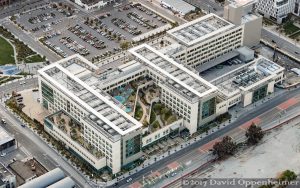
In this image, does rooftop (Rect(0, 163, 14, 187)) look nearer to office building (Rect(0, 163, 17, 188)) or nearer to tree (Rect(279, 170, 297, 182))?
office building (Rect(0, 163, 17, 188))

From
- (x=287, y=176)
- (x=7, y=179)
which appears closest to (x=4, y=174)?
(x=7, y=179)

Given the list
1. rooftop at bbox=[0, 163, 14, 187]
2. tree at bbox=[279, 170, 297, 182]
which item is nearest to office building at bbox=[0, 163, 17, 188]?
rooftop at bbox=[0, 163, 14, 187]

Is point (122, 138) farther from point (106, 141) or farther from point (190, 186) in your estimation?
point (190, 186)

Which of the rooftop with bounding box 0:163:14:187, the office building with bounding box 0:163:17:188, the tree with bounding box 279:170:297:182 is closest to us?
the office building with bounding box 0:163:17:188

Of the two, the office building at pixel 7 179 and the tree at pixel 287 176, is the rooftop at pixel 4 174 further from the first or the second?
the tree at pixel 287 176

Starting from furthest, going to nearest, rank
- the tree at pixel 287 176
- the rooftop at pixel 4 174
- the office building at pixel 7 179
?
the tree at pixel 287 176, the rooftop at pixel 4 174, the office building at pixel 7 179

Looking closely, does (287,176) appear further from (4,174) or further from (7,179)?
(4,174)

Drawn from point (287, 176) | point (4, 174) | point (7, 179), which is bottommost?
point (287, 176)

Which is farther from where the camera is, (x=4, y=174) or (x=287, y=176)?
(x=287, y=176)

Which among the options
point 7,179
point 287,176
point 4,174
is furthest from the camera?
point 287,176

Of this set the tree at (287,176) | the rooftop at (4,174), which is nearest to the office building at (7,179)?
the rooftop at (4,174)

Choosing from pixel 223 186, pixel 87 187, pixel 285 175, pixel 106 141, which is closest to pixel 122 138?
pixel 106 141
